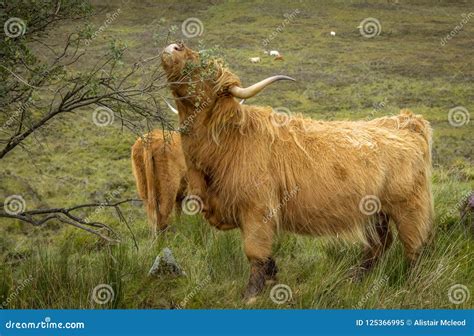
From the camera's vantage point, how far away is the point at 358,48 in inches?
2478

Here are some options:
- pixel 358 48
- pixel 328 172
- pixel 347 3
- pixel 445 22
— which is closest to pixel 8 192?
pixel 328 172

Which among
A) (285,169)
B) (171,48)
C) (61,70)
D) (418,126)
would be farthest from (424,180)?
(61,70)

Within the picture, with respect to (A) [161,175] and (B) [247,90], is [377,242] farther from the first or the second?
(A) [161,175]

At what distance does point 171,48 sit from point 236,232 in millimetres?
2180

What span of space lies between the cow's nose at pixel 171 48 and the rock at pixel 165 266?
1.59 metres

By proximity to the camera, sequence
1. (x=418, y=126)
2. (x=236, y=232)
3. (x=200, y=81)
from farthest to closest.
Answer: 1. (x=236, y=232)
2. (x=418, y=126)
3. (x=200, y=81)

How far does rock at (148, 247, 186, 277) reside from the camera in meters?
4.85

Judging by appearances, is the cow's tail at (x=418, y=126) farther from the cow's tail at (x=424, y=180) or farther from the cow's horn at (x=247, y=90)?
the cow's horn at (x=247, y=90)

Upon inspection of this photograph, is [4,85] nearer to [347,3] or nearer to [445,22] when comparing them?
[445,22]

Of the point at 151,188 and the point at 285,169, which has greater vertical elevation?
the point at 285,169

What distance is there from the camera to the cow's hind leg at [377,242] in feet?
18.4

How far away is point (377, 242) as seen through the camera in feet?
18.5

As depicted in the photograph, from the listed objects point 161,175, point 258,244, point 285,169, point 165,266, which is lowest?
point 161,175

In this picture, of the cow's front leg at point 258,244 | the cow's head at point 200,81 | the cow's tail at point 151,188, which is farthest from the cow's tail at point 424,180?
the cow's tail at point 151,188
